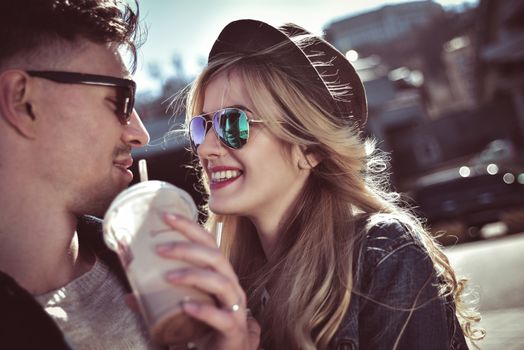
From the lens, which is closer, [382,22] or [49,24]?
[49,24]

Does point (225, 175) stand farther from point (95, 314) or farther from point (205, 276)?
point (205, 276)

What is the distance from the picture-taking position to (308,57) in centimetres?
240

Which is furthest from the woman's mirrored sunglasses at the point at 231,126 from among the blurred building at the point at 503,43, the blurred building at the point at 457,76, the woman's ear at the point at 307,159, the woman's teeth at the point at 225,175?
the blurred building at the point at 457,76

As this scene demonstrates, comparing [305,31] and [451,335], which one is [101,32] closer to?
[305,31]

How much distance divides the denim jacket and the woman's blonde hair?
0.20 feet

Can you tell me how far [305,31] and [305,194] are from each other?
796 mm

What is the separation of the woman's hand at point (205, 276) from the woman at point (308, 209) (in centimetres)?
70

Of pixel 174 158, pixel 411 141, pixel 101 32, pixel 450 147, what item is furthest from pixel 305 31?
pixel 450 147

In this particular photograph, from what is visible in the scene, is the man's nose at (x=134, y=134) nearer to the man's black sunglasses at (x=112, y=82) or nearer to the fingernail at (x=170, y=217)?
the man's black sunglasses at (x=112, y=82)

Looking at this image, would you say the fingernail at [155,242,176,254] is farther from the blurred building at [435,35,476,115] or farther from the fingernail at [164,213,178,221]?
the blurred building at [435,35,476,115]

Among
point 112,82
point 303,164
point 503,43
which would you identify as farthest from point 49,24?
point 503,43

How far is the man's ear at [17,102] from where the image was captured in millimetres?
1798

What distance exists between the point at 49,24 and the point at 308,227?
1.35 meters

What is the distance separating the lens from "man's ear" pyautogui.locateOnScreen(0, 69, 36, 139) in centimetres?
180
